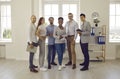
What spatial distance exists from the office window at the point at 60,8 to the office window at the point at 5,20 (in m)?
1.43

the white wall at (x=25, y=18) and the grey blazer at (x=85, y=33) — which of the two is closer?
the grey blazer at (x=85, y=33)

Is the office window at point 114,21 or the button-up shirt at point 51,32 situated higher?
the office window at point 114,21

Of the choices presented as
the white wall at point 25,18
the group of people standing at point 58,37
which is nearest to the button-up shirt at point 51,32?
the group of people standing at point 58,37

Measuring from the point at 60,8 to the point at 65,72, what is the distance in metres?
3.26

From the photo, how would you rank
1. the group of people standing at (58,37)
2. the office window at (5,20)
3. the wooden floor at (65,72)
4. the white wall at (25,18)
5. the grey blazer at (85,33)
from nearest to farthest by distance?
the wooden floor at (65,72) < the group of people standing at (58,37) < the grey blazer at (85,33) < the white wall at (25,18) < the office window at (5,20)

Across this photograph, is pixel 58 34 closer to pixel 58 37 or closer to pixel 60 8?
pixel 58 37

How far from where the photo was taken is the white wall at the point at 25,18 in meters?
8.48

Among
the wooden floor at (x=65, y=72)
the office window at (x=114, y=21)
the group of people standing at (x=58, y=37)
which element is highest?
the office window at (x=114, y=21)

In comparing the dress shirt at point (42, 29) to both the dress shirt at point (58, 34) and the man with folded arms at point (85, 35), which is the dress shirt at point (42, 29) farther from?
the man with folded arms at point (85, 35)

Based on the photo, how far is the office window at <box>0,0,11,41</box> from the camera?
9.13 meters

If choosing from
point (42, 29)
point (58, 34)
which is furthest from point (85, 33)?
point (42, 29)

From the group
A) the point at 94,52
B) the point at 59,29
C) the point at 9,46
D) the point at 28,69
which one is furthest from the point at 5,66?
the point at 94,52

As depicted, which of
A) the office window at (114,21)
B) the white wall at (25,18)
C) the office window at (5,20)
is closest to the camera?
the white wall at (25,18)

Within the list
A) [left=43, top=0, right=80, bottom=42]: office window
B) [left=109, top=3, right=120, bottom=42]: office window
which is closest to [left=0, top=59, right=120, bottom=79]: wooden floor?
[left=109, top=3, right=120, bottom=42]: office window
